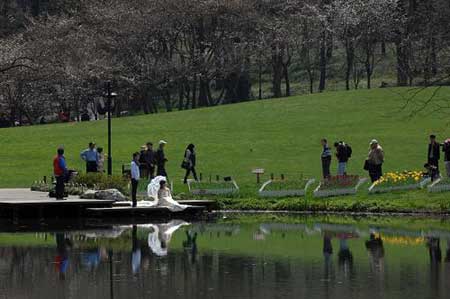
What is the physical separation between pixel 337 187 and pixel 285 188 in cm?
195

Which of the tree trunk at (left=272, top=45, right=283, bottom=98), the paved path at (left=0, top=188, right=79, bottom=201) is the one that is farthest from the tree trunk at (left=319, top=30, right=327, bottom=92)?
the paved path at (left=0, top=188, right=79, bottom=201)

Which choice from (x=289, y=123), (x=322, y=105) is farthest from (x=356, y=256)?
(x=322, y=105)

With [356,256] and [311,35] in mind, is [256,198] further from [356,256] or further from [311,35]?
[311,35]

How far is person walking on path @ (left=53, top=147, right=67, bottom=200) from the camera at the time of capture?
4025 cm

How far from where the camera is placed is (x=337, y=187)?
42531mm

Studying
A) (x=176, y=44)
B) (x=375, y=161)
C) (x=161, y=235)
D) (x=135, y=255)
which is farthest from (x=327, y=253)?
(x=176, y=44)

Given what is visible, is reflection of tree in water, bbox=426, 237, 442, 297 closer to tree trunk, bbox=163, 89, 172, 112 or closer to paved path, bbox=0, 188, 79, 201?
paved path, bbox=0, 188, 79, 201

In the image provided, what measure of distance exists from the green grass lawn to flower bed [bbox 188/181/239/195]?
1.24 meters

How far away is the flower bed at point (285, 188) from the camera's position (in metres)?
42.7

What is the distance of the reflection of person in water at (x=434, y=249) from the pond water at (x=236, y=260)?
24 millimetres

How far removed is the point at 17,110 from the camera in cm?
9150

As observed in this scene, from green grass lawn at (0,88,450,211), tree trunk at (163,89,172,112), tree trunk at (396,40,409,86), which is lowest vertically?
green grass lawn at (0,88,450,211)

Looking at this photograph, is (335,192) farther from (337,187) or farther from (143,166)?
(143,166)

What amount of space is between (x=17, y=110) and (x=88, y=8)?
10837 mm
